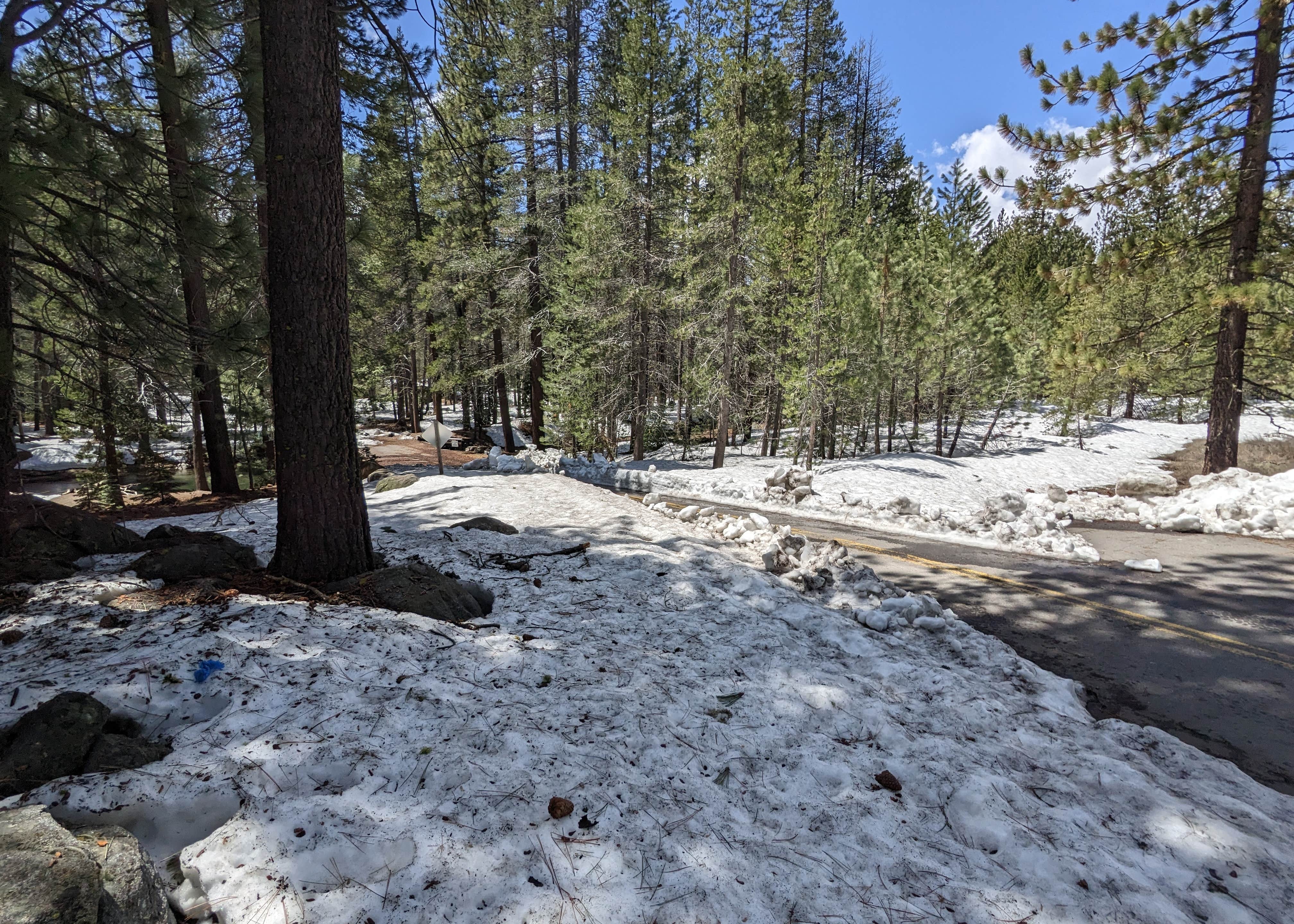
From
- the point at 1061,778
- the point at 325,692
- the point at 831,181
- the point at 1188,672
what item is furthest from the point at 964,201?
the point at 325,692

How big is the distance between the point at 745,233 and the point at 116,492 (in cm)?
1713

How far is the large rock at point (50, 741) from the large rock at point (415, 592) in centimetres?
190

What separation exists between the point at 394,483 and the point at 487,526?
599 cm

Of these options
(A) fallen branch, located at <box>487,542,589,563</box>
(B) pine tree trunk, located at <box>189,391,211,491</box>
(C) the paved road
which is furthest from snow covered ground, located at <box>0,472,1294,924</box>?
(B) pine tree trunk, located at <box>189,391,211,491</box>

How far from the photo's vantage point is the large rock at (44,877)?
4.09 ft

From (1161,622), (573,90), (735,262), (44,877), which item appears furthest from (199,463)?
(573,90)

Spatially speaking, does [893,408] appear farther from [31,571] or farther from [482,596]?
[31,571]

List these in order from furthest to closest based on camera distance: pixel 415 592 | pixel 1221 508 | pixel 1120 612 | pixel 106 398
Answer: pixel 1221 508, pixel 1120 612, pixel 106 398, pixel 415 592

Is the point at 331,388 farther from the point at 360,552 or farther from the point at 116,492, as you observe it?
the point at 116,492

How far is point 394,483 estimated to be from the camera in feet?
41.2

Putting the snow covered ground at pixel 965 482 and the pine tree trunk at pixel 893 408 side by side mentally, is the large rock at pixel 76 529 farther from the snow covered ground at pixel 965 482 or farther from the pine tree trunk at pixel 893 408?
the pine tree trunk at pixel 893 408

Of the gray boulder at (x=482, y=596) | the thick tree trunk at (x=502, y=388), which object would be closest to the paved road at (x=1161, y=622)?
the gray boulder at (x=482, y=596)

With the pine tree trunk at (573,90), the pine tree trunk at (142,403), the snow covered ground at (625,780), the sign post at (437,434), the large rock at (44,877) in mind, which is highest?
the pine tree trunk at (573,90)

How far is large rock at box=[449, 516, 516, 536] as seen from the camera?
7.66 meters
